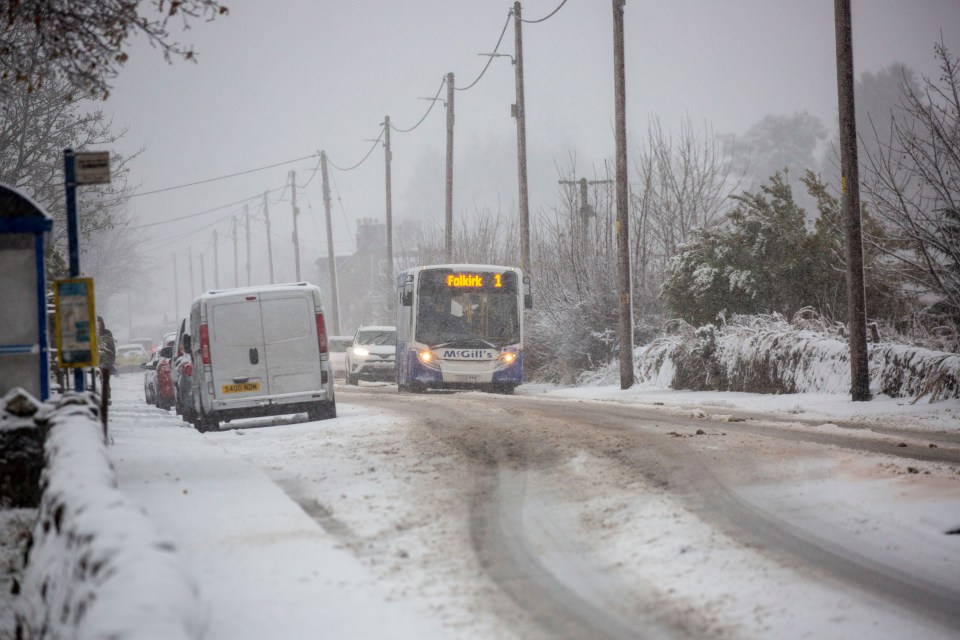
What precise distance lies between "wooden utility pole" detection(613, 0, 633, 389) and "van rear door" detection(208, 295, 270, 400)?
9.72 metres

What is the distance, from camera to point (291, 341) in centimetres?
1686

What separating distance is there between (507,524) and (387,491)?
67.6 inches

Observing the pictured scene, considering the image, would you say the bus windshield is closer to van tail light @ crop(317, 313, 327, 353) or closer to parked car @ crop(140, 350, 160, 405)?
parked car @ crop(140, 350, 160, 405)

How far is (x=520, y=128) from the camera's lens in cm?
3344

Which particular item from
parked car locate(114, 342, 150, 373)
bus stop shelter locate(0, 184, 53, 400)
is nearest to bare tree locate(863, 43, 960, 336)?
bus stop shelter locate(0, 184, 53, 400)

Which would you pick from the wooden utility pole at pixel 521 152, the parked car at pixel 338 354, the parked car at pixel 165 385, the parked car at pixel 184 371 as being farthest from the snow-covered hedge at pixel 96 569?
the parked car at pixel 338 354

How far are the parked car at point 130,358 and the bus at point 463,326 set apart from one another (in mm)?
42172

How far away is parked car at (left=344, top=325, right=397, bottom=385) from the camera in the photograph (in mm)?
33406

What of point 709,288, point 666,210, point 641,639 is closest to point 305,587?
point 641,639

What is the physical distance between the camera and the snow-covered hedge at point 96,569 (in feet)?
12.3

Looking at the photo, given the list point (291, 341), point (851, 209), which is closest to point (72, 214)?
point (291, 341)

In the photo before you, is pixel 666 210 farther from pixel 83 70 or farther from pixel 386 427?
pixel 83 70

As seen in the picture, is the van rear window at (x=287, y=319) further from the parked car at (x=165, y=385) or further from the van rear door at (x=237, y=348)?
the parked car at (x=165, y=385)

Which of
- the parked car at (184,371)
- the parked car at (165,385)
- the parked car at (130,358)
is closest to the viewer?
the parked car at (184,371)
